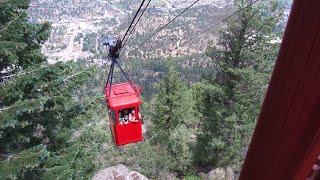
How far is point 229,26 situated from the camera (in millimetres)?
20812

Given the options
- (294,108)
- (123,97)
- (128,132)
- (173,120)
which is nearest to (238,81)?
(173,120)

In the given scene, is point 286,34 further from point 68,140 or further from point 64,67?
point 68,140

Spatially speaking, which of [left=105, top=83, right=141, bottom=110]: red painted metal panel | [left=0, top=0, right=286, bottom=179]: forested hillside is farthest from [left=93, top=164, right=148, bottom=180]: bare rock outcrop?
[left=105, top=83, right=141, bottom=110]: red painted metal panel

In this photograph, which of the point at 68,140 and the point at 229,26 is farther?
the point at 229,26

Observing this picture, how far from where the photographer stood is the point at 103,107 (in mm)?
25375

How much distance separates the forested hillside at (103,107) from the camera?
32.1 feet

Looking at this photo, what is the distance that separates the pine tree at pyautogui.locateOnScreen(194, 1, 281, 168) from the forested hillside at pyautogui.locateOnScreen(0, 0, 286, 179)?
54 millimetres

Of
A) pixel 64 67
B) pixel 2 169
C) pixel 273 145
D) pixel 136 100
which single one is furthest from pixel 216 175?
pixel 273 145

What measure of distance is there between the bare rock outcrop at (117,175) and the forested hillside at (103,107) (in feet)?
2.26

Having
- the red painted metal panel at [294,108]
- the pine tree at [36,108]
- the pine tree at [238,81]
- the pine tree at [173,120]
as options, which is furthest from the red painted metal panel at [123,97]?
the pine tree at [173,120]

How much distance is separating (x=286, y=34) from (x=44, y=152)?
8.43 meters

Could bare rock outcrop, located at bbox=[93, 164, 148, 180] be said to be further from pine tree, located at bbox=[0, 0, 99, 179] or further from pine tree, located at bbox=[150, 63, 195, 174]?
pine tree, located at bbox=[0, 0, 99, 179]

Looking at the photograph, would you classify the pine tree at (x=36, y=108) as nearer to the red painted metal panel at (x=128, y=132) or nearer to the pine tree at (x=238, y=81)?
the red painted metal panel at (x=128, y=132)

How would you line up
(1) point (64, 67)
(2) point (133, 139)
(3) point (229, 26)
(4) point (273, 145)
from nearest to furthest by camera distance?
(4) point (273, 145) < (1) point (64, 67) < (2) point (133, 139) < (3) point (229, 26)
